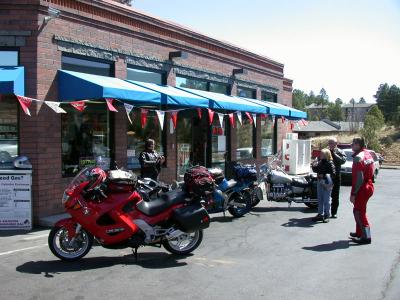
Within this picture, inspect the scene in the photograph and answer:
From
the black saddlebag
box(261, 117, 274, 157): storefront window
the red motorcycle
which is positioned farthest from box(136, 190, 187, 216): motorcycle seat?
box(261, 117, 274, 157): storefront window

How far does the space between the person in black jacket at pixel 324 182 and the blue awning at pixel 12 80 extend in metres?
6.31

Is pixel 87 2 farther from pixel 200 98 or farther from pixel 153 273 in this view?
pixel 153 273

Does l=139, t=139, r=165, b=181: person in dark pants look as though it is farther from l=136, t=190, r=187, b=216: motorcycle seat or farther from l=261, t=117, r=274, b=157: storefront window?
l=261, t=117, r=274, b=157: storefront window

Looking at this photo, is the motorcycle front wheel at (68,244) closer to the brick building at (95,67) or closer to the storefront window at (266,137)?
the brick building at (95,67)

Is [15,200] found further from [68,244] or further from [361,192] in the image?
[361,192]

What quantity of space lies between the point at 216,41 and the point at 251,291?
38.5 feet

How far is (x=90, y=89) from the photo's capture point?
31.3 feet

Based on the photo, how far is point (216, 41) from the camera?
1606 centimetres

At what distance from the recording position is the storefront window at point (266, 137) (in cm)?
2041

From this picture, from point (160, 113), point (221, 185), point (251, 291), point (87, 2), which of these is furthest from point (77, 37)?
point (251, 291)

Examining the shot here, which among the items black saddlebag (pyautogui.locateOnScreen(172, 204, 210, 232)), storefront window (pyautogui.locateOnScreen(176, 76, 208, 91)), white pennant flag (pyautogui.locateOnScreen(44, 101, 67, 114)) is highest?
storefront window (pyautogui.locateOnScreen(176, 76, 208, 91))

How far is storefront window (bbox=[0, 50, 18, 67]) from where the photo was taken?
375 inches

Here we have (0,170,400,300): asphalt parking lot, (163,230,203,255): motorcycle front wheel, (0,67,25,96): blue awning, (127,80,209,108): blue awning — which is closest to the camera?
(0,170,400,300): asphalt parking lot

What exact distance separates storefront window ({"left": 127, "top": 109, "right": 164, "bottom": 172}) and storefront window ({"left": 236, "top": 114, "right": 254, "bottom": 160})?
5.32 meters
